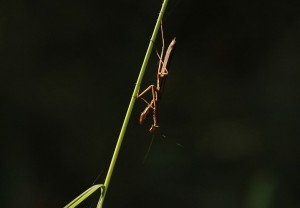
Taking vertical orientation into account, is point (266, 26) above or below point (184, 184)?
above

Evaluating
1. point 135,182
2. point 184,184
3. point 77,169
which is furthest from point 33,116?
point 184,184

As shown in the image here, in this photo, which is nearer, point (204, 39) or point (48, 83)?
point (48, 83)

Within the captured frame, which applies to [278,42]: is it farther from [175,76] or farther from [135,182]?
[135,182]

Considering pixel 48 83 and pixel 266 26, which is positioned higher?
pixel 266 26

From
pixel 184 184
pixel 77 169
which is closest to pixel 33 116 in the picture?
pixel 77 169

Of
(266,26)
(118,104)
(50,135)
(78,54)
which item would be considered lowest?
(50,135)

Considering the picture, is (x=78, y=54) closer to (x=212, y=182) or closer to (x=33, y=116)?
(x=33, y=116)
